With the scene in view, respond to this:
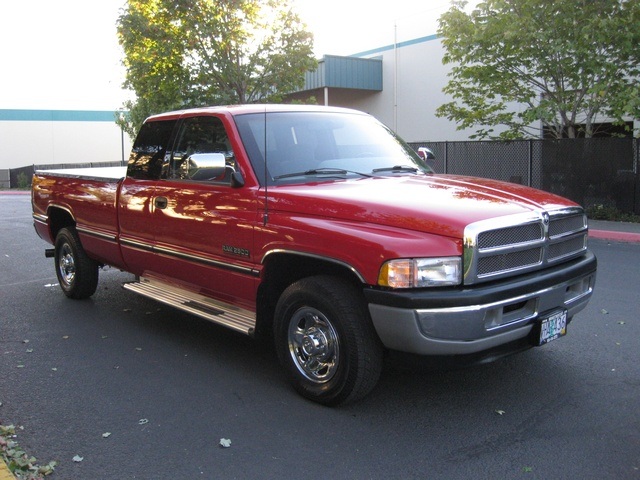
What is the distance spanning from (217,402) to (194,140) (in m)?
2.30

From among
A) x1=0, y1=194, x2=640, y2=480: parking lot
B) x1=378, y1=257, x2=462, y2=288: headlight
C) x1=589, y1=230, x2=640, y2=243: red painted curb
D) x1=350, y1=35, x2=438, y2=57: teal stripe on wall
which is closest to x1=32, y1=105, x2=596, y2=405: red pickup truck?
x1=378, y1=257, x2=462, y2=288: headlight

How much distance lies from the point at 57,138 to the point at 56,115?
151 centimetres

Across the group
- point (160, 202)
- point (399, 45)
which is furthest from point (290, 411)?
point (399, 45)

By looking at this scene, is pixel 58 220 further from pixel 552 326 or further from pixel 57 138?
pixel 57 138

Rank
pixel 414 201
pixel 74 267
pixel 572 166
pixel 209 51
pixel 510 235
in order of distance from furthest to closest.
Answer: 1. pixel 209 51
2. pixel 572 166
3. pixel 74 267
4. pixel 414 201
5. pixel 510 235

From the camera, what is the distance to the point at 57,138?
44500 mm

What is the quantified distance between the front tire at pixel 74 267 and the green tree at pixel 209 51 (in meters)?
10.8

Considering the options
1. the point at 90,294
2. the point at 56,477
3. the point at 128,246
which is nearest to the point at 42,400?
the point at 56,477

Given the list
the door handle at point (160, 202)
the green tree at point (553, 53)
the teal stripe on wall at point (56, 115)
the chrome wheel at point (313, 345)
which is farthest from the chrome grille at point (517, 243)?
the teal stripe on wall at point (56, 115)

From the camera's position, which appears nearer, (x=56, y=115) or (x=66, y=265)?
(x=66, y=265)

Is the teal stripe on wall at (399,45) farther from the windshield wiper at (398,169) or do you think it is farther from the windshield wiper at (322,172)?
the windshield wiper at (322,172)

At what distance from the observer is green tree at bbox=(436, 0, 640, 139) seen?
13875 mm

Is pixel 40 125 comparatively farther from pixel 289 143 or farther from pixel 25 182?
pixel 289 143

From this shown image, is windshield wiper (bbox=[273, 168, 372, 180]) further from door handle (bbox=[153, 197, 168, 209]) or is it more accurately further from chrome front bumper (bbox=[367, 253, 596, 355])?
chrome front bumper (bbox=[367, 253, 596, 355])
